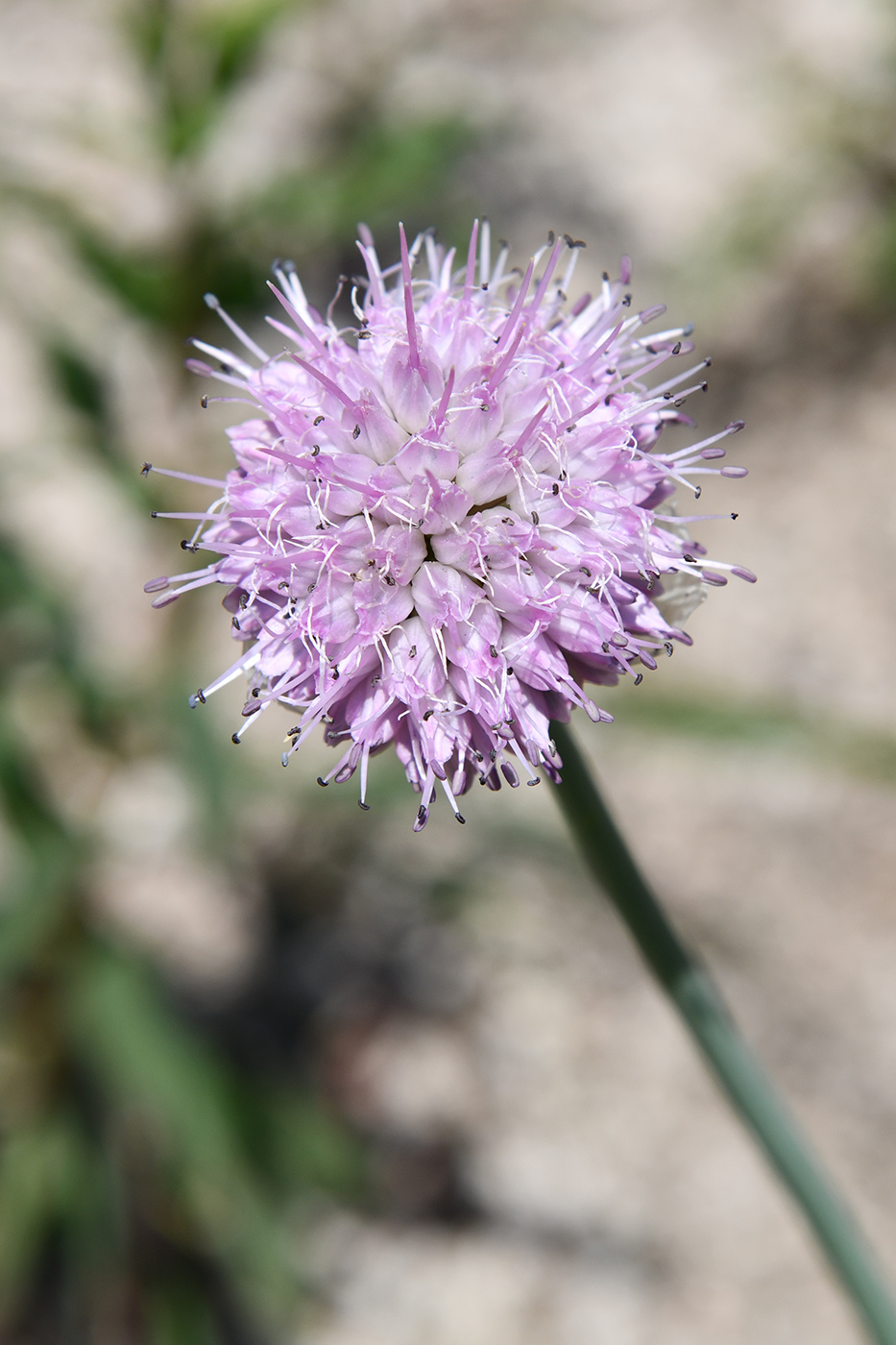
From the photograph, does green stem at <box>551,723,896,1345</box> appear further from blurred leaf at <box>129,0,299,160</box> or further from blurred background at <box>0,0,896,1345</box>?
blurred leaf at <box>129,0,299,160</box>

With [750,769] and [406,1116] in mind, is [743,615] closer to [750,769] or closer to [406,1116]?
[750,769]

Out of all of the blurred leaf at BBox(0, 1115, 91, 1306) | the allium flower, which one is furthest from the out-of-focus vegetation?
the allium flower

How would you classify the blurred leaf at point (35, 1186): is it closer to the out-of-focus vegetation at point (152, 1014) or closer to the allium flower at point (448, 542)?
the out-of-focus vegetation at point (152, 1014)

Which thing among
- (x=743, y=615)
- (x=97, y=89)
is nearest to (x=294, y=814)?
(x=743, y=615)

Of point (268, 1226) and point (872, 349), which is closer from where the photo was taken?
point (268, 1226)

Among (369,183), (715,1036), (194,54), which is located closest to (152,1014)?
(715,1036)
